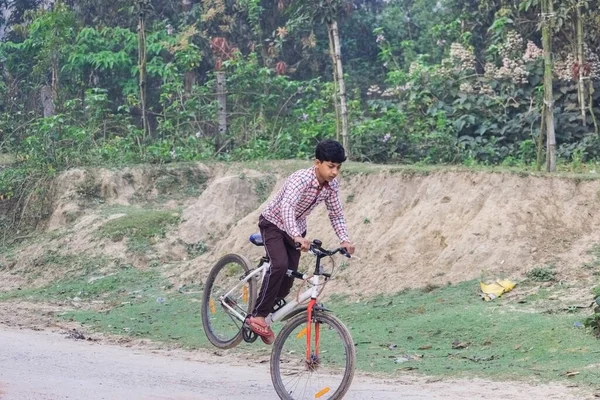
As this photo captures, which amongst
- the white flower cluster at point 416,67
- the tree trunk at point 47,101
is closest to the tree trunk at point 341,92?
the white flower cluster at point 416,67

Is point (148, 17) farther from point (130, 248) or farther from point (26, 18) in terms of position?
point (130, 248)

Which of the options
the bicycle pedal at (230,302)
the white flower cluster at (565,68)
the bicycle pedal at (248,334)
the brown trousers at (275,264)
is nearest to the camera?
the brown trousers at (275,264)

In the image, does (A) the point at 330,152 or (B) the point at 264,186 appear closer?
(A) the point at 330,152

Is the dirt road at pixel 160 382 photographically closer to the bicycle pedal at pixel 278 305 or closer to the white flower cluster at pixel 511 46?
the bicycle pedal at pixel 278 305

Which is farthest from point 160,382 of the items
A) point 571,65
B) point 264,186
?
point 571,65

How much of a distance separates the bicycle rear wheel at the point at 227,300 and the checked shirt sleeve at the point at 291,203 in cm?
132

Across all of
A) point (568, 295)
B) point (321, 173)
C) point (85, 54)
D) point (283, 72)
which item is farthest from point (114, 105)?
point (321, 173)

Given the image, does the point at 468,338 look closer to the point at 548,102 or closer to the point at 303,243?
the point at 303,243

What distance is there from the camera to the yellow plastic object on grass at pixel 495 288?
11.8 m

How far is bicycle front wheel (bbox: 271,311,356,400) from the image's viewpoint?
7492 millimetres

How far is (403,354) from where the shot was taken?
10.1 meters

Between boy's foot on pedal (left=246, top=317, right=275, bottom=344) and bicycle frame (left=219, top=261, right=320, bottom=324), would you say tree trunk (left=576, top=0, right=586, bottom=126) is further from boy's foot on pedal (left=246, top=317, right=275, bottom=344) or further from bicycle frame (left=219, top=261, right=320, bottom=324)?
boy's foot on pedal (left=246, top=317, right=275, bottom=344)

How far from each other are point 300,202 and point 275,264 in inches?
22.7

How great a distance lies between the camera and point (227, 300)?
924 cm
